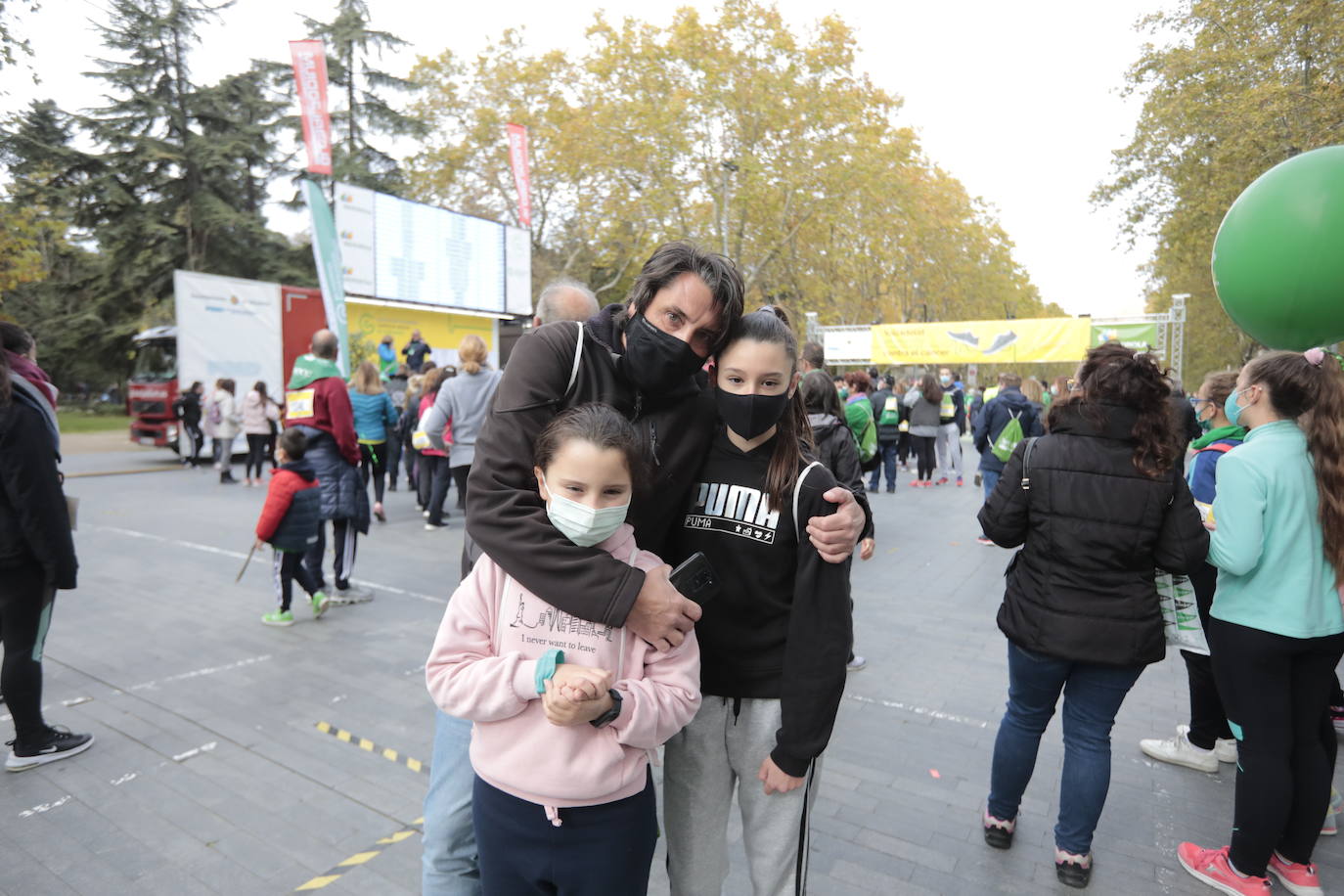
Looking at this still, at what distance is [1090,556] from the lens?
270cm

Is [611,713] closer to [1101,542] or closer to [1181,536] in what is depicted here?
[1101,542]

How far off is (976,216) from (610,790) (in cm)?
4791

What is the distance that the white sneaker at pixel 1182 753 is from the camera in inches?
143

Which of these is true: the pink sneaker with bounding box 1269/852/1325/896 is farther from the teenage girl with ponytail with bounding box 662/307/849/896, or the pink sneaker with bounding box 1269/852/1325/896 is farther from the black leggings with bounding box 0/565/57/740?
the black leggings with bounding box 0/565/57/740

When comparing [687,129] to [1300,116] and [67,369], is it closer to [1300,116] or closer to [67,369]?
[1300,116]

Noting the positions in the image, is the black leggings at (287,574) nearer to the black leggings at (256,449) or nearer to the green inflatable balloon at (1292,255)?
the green inflatable balloon at (1292,255)

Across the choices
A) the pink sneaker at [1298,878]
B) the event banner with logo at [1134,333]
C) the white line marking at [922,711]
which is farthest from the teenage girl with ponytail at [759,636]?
the event banner with logo at [1134,333]

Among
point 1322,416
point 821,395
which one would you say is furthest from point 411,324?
point 1322,416

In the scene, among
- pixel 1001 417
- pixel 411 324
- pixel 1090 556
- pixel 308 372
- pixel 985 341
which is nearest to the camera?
pixel 1090 556

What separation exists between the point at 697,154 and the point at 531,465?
23902mm

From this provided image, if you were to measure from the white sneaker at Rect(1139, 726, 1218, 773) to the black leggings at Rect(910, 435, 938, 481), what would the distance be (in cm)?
1047

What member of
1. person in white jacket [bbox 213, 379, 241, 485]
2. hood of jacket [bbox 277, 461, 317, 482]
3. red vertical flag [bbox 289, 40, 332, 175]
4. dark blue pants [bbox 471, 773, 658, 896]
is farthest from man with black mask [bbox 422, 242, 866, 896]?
red vertical flag [bbox 289, 40, 332, 175]

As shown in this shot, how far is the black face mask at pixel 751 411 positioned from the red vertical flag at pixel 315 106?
45.5 ft

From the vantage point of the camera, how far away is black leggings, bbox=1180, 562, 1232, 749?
12.0 feet
